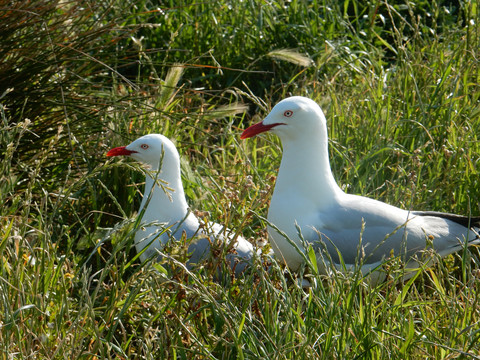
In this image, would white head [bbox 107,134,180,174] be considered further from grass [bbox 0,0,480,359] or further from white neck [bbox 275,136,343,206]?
white neck [bbox 275,136,343,206]

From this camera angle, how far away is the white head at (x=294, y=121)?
3.53m

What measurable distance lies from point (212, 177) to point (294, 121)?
2.93 feet

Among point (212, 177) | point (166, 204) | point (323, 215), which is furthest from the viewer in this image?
point (212, 177)

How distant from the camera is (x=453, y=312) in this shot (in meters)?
2.34

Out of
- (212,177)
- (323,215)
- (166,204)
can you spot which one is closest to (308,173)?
(323,215)

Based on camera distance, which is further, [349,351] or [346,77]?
[346,77]

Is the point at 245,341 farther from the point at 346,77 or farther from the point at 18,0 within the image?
the point at 346,77

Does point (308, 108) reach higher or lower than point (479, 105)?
higher

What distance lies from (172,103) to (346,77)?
1.46 m

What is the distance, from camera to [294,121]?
3.54 metres

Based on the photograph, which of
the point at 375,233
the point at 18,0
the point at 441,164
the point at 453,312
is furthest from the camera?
the point at 441,164

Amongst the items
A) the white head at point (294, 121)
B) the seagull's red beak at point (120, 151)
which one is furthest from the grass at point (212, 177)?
the white head at point (294, 121)

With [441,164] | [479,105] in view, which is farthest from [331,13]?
[441,164]

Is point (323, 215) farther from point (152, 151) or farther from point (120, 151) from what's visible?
point (120, 151)
